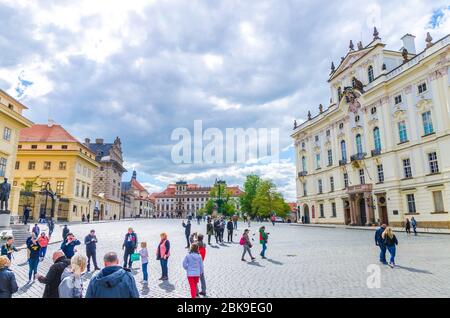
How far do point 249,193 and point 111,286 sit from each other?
89.1 meters

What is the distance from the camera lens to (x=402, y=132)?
3619 centimetres

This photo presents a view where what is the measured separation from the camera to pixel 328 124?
4997 centimetres

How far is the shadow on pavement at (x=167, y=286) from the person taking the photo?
883cm

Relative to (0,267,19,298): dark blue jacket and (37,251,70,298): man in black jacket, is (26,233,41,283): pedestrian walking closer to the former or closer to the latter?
(0,267,19,298): dark blue jacket

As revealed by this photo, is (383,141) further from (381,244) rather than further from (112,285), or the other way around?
(112,285)

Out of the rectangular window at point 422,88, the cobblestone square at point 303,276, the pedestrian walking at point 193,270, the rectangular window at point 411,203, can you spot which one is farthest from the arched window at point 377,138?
the pedestrian walking at point 193,270

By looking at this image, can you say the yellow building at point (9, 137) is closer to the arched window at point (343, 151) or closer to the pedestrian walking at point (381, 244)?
the pedestrian walking at point (381, 244)

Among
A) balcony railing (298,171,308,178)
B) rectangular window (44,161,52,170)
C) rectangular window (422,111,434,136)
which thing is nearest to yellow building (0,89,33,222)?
rectangular window (44,161,52,170)

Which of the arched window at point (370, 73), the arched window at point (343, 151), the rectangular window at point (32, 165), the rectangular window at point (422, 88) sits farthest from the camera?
the rectangular window at point (32, 165)

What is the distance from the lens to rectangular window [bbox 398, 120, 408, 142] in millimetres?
35719

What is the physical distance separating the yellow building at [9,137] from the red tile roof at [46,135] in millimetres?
19538

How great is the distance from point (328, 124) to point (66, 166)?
44925 mm

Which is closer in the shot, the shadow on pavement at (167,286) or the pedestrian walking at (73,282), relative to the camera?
the pedestrian walking at (73,282)
